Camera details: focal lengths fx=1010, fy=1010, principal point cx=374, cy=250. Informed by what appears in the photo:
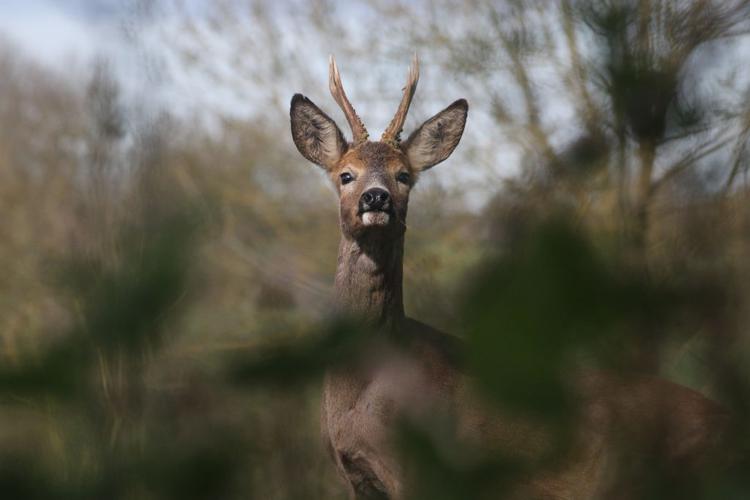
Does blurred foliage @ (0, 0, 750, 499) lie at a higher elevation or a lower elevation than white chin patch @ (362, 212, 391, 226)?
higher

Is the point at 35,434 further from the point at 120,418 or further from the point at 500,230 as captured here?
the point at 500,230

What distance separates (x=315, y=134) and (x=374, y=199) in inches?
37.0

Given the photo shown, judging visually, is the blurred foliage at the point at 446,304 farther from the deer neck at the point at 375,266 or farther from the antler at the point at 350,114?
the antler at the point at 350,114

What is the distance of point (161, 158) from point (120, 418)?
0.50ft

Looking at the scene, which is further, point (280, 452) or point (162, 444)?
point (280, 452)

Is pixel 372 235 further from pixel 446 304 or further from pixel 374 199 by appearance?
pixel 446 304

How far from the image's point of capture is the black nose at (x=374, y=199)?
3.97m

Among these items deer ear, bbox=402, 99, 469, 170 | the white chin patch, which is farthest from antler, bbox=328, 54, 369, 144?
the white chin patch

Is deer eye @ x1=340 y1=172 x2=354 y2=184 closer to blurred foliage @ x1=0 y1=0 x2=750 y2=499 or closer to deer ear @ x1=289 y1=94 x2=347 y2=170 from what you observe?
deer ear @ x1=289 y1=94 x2=347 y2=170

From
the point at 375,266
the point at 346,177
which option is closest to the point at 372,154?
the point at 346,177

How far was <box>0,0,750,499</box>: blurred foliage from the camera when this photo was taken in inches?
15.3

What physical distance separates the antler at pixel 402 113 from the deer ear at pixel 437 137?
87 mm

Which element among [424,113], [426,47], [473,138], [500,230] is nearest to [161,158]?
[500,230]

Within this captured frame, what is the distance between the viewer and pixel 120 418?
459 mm
